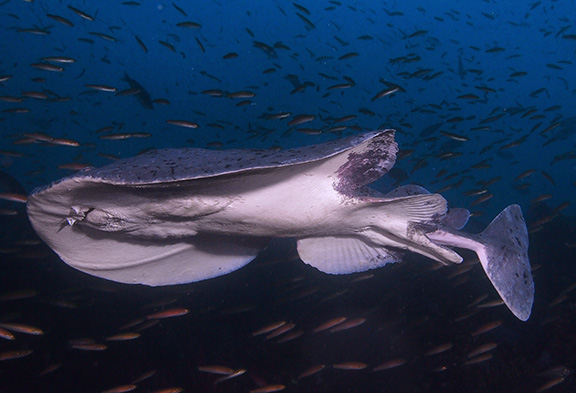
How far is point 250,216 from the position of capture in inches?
84.3

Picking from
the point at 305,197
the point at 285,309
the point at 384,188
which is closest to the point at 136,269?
the point at 305,197

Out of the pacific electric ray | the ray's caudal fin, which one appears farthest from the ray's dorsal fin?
the ray's caudal fin

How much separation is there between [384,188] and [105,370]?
16.0m

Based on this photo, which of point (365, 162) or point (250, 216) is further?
point (250, 216)

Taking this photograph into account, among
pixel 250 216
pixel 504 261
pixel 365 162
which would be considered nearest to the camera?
pixel 365 162

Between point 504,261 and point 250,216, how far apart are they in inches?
86.0

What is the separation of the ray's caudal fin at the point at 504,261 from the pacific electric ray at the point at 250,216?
0.01 meters

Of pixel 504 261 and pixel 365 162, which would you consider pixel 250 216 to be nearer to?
pixel 365 162

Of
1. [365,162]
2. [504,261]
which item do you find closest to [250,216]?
[365,162]

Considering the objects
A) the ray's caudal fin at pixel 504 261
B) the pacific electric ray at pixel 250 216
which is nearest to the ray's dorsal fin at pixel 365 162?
the pacific electric ray at pixel 250 216

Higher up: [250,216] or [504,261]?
[250,216]

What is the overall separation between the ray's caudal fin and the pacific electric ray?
10 mm

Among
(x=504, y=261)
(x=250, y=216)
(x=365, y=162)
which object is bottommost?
(x=504, y=261)

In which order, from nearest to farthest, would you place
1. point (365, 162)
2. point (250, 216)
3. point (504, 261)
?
point (365, 162), point (250, 216), point (504, 261)
